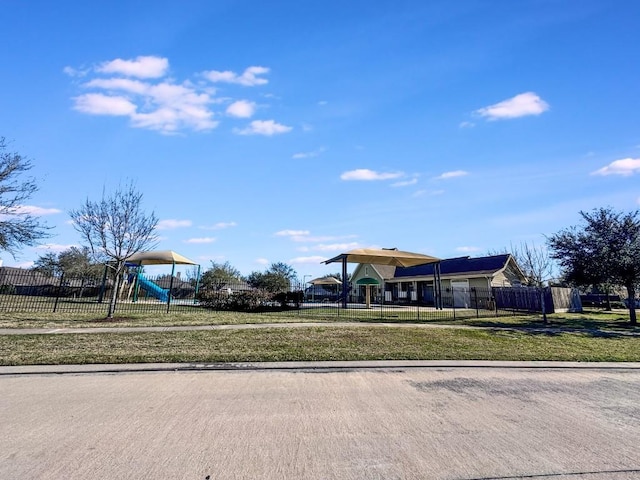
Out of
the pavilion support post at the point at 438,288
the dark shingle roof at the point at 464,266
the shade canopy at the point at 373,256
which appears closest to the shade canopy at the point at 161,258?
the shade canopy at the point at 373,256

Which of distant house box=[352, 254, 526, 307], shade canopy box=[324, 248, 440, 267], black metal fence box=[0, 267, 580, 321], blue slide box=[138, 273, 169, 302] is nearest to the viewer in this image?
black metal fence box=[0, 267, 580, 321]

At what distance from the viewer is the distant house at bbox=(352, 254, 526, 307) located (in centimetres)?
3155

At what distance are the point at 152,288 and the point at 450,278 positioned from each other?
86.4ft

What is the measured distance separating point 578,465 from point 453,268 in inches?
1336

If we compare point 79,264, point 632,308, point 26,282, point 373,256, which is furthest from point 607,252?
point 26,282

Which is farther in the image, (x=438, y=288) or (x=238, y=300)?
(x=438, y=288)

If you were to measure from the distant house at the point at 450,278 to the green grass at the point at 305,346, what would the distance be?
15193mm

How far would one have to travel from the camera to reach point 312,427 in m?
4.59

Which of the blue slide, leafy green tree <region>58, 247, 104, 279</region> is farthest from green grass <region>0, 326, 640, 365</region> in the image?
leafy green tree <region>58, 247, 104, 279</region>

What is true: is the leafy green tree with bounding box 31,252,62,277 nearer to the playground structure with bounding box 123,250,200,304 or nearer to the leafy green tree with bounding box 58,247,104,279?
the leafy green tree with bounding box 58,247,104,279

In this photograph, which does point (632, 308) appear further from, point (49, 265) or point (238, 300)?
point (49, 265)

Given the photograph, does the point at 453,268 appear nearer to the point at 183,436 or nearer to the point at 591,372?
the point at 591,372

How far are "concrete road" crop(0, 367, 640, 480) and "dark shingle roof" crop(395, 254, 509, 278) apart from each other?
26504 mm

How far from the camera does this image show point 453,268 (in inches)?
1416
